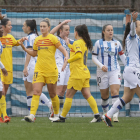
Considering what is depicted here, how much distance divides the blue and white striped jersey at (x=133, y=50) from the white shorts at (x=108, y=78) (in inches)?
51.1

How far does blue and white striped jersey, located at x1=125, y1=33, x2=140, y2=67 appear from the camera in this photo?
6.65 meters

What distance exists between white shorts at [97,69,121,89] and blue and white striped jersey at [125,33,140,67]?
1.30 meters

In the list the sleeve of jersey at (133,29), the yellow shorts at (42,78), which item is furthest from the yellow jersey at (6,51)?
the sleeve of jersey at (133,29)

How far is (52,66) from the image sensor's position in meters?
7.29

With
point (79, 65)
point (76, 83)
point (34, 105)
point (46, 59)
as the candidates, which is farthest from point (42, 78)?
point (79, 65)

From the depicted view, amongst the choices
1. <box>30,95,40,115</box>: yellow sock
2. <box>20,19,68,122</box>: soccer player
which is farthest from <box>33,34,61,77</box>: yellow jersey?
<box>30,95,40,115</box>: yellow sock

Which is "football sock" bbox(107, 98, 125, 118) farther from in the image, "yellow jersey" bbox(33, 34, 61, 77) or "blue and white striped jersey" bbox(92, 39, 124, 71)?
"blue and white striped jersey" bbox(92, 39, 124, 71)

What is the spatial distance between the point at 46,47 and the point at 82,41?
0.76m

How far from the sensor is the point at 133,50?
264 inches

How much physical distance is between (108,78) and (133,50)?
148 centimetres

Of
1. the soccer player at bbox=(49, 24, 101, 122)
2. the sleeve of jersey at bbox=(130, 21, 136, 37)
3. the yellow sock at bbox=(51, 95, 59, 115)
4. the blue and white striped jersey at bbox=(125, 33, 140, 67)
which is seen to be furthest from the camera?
the yellow sock at bbox=(51, 95, 59, 115)

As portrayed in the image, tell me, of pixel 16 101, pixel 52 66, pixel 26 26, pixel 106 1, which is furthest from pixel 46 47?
pixel 106 1

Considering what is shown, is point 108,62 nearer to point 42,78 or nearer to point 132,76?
point 132,76

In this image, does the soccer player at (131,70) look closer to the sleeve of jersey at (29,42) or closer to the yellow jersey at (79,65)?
the yellow jersey at (79,65)
